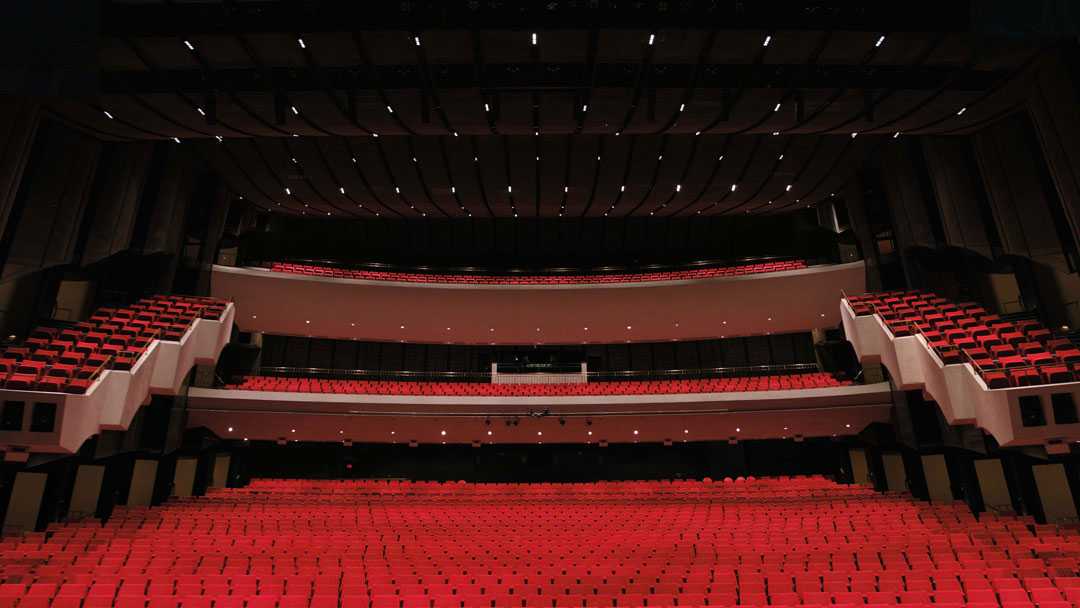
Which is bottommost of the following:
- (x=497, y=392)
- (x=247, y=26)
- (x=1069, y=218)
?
(x=497, y=392)

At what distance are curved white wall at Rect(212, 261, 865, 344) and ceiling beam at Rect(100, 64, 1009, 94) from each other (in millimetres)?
6728

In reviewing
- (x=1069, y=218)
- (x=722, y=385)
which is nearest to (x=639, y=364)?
(x=722, y=385)

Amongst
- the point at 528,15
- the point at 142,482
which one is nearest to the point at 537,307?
the point at 528,15

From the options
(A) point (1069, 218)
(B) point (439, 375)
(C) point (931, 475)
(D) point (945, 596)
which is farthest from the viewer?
(B) point (439, 375)

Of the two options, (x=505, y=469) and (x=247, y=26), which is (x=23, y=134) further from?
(x=505, y=469)

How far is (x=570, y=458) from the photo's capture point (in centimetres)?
1894

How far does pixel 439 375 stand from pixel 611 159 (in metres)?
10.1

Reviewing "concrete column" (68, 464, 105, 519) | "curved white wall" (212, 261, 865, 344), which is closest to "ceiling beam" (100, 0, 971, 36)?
"curved white wall" (212, 261, 865, 344)

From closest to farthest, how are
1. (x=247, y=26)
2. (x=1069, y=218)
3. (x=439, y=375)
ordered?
(x=247, y=26) → (x=1069, y=218) → (x=439, y=375)

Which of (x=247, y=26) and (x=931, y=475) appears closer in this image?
(x=247, y=26)

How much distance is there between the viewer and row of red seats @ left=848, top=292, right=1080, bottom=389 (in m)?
9.80

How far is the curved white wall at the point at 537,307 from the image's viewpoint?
16.8m

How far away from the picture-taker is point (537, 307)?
59.7 ft

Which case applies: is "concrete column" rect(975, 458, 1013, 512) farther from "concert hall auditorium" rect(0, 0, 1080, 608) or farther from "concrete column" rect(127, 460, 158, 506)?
"concrete column" rect(127, 460, 158, 506)
